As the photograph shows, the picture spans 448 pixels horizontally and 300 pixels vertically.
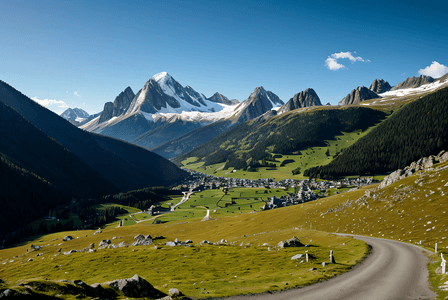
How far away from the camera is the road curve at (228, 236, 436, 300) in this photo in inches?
856

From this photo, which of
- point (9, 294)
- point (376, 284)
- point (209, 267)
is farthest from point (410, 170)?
point (9, 294)

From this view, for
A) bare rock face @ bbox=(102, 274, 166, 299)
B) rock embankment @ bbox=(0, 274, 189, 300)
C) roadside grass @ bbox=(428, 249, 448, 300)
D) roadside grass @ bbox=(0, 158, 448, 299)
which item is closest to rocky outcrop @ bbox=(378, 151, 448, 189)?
roadside grass @ bbox=(0, 158, 448, 299)

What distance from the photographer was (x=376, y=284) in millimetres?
24359

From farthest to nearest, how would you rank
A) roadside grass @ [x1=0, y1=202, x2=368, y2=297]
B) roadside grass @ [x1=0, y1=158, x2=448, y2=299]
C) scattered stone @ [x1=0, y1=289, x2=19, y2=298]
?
roadside grass @ [x1=0, y1=158, x2=448, y2=299], roadside grass @ [x1=0, y1=202, x2=368, y2=297], scattered stone @ [x1=0, y1=289, x2=19, y2=298]

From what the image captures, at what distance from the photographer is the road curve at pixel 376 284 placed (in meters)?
21.8

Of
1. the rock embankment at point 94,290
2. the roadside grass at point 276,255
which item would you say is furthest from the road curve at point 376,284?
the rock embankment at point 94,290

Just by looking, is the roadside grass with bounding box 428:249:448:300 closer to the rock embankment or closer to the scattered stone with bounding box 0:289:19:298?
the rock embankment

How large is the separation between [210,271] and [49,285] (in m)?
21.4

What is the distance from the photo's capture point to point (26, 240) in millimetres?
163000

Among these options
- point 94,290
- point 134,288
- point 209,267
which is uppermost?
point 94,290

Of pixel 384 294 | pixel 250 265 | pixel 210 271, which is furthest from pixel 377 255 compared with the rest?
pixel 210 271

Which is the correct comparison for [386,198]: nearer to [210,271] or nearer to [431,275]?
[431,275]

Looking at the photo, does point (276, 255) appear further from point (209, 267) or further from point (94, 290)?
point (94, 290)

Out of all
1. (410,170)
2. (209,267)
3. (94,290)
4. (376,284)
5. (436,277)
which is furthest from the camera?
(410,170)
